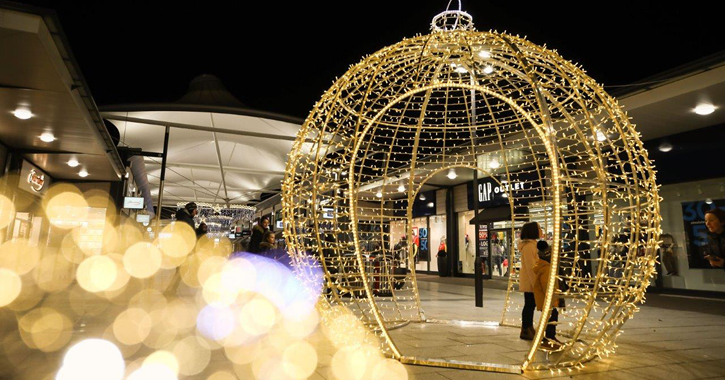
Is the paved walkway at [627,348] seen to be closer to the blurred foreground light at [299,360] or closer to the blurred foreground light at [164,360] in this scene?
the blurred foreground light at [299,360]

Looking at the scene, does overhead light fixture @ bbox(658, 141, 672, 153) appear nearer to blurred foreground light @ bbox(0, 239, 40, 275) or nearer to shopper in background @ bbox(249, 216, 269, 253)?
shopper in background @ bbox(249, 216, 269, 253)

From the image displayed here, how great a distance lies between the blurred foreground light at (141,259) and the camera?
52.9ft

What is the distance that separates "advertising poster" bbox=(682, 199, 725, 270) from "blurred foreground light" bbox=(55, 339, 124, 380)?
11.8 metres

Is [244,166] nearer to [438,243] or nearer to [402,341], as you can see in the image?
[438,243]

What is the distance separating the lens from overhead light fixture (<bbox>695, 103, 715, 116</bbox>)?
321 inches

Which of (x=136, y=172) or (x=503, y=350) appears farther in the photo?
(x=136, y=172)

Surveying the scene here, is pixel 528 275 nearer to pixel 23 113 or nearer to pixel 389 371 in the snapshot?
pixel 389 371

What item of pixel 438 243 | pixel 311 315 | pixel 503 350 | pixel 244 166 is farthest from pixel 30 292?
pixel 438 243

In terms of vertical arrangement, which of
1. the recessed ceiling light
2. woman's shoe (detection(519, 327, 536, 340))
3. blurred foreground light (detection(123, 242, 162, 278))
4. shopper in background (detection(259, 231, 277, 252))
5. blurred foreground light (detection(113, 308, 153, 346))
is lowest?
blurred foreground light (detection(113, 308, 153, 346))

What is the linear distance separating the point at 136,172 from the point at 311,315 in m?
13.3

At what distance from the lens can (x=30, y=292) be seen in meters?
9.51

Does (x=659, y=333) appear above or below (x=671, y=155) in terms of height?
below

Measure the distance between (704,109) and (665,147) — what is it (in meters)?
2.40

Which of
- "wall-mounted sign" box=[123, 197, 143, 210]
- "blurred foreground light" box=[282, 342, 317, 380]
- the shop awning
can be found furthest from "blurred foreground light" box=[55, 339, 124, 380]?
the shop awning
